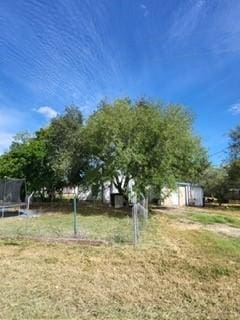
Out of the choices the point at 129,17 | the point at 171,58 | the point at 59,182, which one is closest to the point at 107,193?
the point at 59,182

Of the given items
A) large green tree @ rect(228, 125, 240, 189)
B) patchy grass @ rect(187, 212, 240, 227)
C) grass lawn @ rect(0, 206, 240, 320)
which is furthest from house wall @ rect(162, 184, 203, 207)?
grass lawn @ rect(0, 206, 240, 320)

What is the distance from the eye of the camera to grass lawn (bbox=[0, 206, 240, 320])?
Answer: 4.14 meters

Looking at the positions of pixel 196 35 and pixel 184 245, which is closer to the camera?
pixel 184 245

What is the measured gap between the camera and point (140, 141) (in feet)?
51.8

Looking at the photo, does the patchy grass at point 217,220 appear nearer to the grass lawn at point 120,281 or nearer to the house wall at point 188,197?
the grass lawn at point 120,281

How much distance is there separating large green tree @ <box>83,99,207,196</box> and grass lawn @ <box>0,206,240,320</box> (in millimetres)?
7639

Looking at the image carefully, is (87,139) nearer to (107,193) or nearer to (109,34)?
(109,34)

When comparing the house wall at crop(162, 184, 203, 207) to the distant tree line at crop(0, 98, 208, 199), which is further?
the house wall at crop(162, 184, 203, 207)

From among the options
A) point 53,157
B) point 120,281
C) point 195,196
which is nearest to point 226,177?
point 195,196

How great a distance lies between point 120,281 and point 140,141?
10.9 m

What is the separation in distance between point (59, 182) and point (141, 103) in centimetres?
920

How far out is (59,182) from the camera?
23578mm

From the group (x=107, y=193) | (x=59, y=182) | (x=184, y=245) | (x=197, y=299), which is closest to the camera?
(x=197, y=299)

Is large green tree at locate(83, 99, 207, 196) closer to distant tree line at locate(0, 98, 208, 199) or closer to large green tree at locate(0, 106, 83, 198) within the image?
distant tree line at locate(0, 98, 208, 199)
